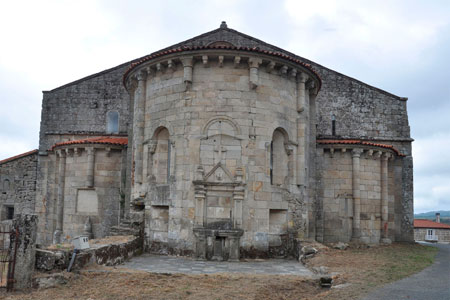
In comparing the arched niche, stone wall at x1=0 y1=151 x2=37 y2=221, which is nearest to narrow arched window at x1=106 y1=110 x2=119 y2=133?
stone wall at x1=0 y1=151 x2=37 y2=221

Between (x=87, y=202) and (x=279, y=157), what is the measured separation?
9.06 meters

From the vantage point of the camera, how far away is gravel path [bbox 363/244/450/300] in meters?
7.60

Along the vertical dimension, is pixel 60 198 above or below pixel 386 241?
above

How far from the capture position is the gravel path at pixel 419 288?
7.60 meters

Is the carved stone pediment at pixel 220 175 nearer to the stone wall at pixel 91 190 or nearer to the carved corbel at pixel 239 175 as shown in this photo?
the carved corbel at pixel 239 175

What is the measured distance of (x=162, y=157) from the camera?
14.6 metres

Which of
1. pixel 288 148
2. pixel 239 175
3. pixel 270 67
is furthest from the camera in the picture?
pixel 288 148

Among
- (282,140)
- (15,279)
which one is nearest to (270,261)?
(282,140)

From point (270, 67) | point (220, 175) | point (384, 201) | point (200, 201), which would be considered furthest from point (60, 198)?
point (384, 201)

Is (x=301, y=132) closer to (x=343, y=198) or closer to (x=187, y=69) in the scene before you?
(x=187, y=69)

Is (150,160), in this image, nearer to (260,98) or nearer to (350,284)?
(260,98)

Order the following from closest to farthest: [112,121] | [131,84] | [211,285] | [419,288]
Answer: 1. [419,288]
2. [211,285]
3. [131,84]
4. [112,121]

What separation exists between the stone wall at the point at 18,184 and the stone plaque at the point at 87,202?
5984 mm

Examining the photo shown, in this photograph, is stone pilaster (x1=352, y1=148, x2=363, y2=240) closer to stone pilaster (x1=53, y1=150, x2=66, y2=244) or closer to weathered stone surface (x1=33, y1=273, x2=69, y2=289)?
weathered stone surface (x1=33, y1=273, x2=69, y2=289)
